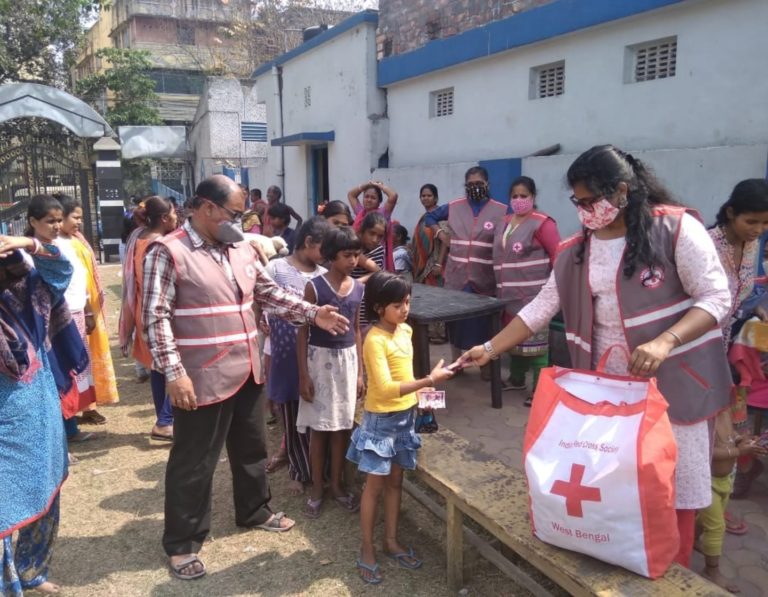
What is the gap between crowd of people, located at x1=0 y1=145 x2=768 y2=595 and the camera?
214cm

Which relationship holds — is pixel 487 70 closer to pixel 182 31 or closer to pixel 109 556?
pixel 109 556

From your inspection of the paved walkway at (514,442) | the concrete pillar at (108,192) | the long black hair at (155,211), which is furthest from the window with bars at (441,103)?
→ the concrete pillar at (108,192)

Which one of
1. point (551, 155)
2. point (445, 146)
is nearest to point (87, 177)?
point (445, 146)

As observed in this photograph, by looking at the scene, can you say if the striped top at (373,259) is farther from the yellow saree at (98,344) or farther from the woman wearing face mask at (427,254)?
the yellow saree at (98,344)

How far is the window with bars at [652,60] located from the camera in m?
5.66

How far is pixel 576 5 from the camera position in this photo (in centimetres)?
627

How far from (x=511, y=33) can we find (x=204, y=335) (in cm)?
585

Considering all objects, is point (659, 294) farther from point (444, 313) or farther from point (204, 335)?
point (444, 313)

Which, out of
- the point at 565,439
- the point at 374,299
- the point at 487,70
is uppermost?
the point at 487,70

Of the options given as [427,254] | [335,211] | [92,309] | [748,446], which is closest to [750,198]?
[748,446]

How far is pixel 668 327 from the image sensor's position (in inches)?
83.8

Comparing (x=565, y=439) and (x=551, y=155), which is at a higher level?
(x=551, y=155)

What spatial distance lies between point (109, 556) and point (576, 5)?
612cm

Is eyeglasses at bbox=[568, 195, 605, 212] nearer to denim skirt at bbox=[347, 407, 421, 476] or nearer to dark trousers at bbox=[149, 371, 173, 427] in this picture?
denim skirt at bbox=[347, 407, 421, 476]
